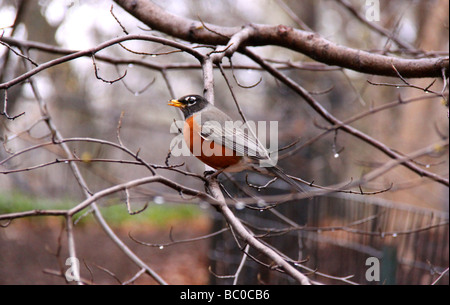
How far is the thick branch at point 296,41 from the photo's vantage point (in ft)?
9.24

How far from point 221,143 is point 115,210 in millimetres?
8946

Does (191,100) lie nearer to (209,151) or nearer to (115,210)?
(209,151)

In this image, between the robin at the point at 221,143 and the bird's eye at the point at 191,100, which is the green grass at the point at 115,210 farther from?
the robin at the point at 221,143

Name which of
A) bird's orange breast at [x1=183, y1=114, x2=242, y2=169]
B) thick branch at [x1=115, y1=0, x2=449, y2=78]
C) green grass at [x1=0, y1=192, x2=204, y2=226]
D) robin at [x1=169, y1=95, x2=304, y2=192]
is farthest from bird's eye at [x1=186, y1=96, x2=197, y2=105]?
green grass at [x1=0, y1=192, x2=204, y2=226]

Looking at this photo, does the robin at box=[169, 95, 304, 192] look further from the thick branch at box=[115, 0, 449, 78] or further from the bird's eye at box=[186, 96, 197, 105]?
the thick branch at box=[115, 0, 449, 78]

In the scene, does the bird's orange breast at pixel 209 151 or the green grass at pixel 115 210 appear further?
the green grass at pixel 115 210

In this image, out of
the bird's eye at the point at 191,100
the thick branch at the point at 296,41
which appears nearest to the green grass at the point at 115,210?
the bird's eye at the point at 191,100

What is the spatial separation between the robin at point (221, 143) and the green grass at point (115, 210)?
6397mm

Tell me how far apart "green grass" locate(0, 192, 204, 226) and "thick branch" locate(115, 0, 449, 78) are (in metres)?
6.39

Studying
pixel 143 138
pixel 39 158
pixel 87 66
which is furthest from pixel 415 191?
pixel 39 158

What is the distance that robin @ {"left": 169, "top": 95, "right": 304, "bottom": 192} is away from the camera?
2869mm

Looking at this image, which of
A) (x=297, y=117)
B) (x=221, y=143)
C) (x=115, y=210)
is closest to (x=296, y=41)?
(x=221, y=143)

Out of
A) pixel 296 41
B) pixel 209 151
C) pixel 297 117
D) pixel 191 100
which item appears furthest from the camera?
pixel 297 117

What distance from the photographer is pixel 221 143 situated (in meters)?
3.01
